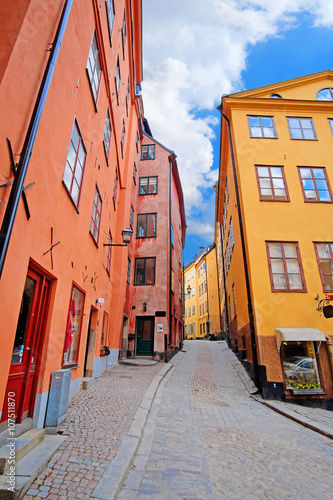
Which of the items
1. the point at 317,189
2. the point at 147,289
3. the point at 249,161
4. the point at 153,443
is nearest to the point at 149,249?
the point at 147,289

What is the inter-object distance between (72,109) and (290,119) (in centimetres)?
1162

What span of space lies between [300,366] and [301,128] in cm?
1072

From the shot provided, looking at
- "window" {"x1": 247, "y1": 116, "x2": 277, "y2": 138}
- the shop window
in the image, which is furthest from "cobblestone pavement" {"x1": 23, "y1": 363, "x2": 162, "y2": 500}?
"window" {"x1": 247, "y1": 116, "x2": 277, "y2": 138}

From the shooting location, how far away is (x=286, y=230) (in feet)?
35.9

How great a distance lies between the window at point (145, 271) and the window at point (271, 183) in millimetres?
8482

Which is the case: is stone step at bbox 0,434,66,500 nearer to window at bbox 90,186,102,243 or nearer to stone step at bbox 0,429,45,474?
stone step at bbox 0,429,45,474

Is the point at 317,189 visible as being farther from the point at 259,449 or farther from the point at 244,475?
the point at 244,475

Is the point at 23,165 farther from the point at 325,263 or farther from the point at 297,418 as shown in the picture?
the point at 325,263

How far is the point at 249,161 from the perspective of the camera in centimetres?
1211

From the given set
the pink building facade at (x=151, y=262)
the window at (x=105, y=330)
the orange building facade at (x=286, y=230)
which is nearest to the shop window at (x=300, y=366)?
the orange building facade at (x=286, y=230)

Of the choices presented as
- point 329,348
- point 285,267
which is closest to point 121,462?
point 329,348

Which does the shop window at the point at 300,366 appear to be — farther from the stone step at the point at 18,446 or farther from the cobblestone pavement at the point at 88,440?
the stone step at the point at 18,446

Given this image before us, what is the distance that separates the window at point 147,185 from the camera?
1945cm

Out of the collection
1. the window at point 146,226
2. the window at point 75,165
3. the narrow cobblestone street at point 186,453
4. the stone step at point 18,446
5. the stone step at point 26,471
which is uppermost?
the window at point 146,226
